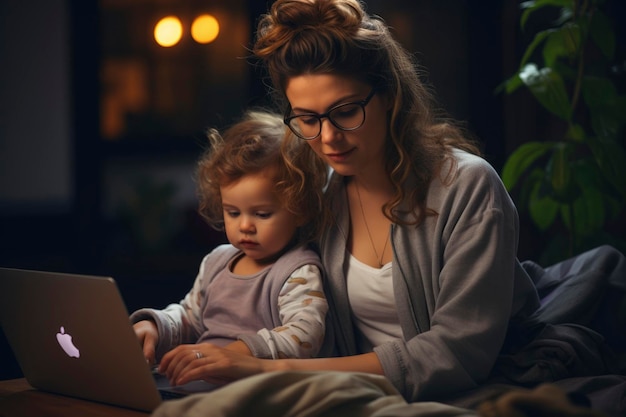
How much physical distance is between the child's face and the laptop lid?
1.41ft

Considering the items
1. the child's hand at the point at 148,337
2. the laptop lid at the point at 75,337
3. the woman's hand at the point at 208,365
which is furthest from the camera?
the child's hand at the point at 148,337

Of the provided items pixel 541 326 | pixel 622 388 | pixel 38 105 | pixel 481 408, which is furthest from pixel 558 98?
pixel 38 105

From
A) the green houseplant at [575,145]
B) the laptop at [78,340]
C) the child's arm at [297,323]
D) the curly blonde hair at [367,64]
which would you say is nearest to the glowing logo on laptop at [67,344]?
the laptop at [78,340]

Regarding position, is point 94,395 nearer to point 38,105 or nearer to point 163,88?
point 38,105

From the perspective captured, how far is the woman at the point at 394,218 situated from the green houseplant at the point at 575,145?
87 cm

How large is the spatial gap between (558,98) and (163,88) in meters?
2.01

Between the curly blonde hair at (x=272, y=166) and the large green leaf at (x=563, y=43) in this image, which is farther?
the large green leaf at (x=563, y=43)

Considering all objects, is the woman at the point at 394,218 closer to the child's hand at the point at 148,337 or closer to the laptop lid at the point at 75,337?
the laptop lid at the point at 75,337

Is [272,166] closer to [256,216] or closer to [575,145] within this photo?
[256,216]

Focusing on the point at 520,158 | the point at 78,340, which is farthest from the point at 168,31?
the point at 78,340

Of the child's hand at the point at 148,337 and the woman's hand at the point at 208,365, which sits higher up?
the woman's hand at the point at 208,365

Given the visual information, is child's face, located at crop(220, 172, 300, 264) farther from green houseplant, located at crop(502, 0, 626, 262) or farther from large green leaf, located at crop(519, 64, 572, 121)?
large green leaf, located at crop(519, 64, 572, 121)

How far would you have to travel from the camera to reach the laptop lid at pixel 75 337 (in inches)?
53.3

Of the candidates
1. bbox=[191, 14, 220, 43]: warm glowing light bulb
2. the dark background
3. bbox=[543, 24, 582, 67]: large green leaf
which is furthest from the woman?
bbox=[191, 14, 220, 43]: warm glowing light bulb
